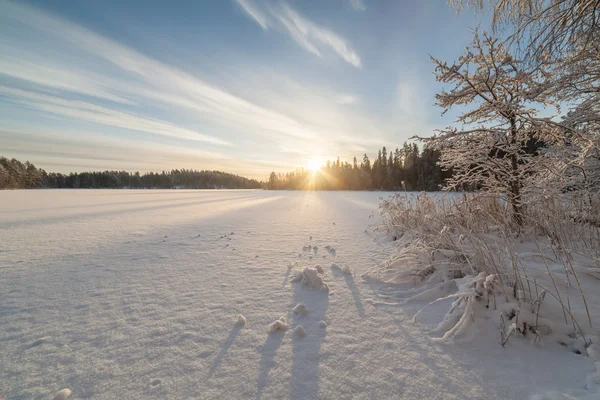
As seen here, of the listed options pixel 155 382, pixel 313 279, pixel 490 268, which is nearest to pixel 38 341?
pixel 155 382

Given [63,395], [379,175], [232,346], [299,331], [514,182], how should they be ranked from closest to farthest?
[63,395], [232,346], [299,331], [514,182], [379,175]

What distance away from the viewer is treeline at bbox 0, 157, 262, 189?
2045 inches

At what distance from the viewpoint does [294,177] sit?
3243 inches

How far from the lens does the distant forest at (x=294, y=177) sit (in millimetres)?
44469

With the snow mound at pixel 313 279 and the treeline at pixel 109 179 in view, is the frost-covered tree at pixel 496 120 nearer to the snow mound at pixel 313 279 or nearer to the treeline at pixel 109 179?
the snow mound at pixel 313 279

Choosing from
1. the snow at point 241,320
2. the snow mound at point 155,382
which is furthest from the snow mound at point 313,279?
the snow mound at point 155,382

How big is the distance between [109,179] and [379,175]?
94122mm

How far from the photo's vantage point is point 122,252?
3.98 m

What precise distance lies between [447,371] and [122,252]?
486 centimetres

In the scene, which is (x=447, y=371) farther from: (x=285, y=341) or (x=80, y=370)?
(x=80, y=370)

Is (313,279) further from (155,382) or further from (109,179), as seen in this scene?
(109,179)

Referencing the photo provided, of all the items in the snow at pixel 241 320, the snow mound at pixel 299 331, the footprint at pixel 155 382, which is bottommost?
the footprint at pixel 155 382

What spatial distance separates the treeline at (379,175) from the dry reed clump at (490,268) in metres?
27.8

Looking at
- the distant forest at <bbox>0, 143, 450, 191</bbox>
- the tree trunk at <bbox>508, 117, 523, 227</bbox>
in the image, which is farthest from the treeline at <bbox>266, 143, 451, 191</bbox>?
the tree trunk at <bbox>508, 117, 523, 227</bbox>
